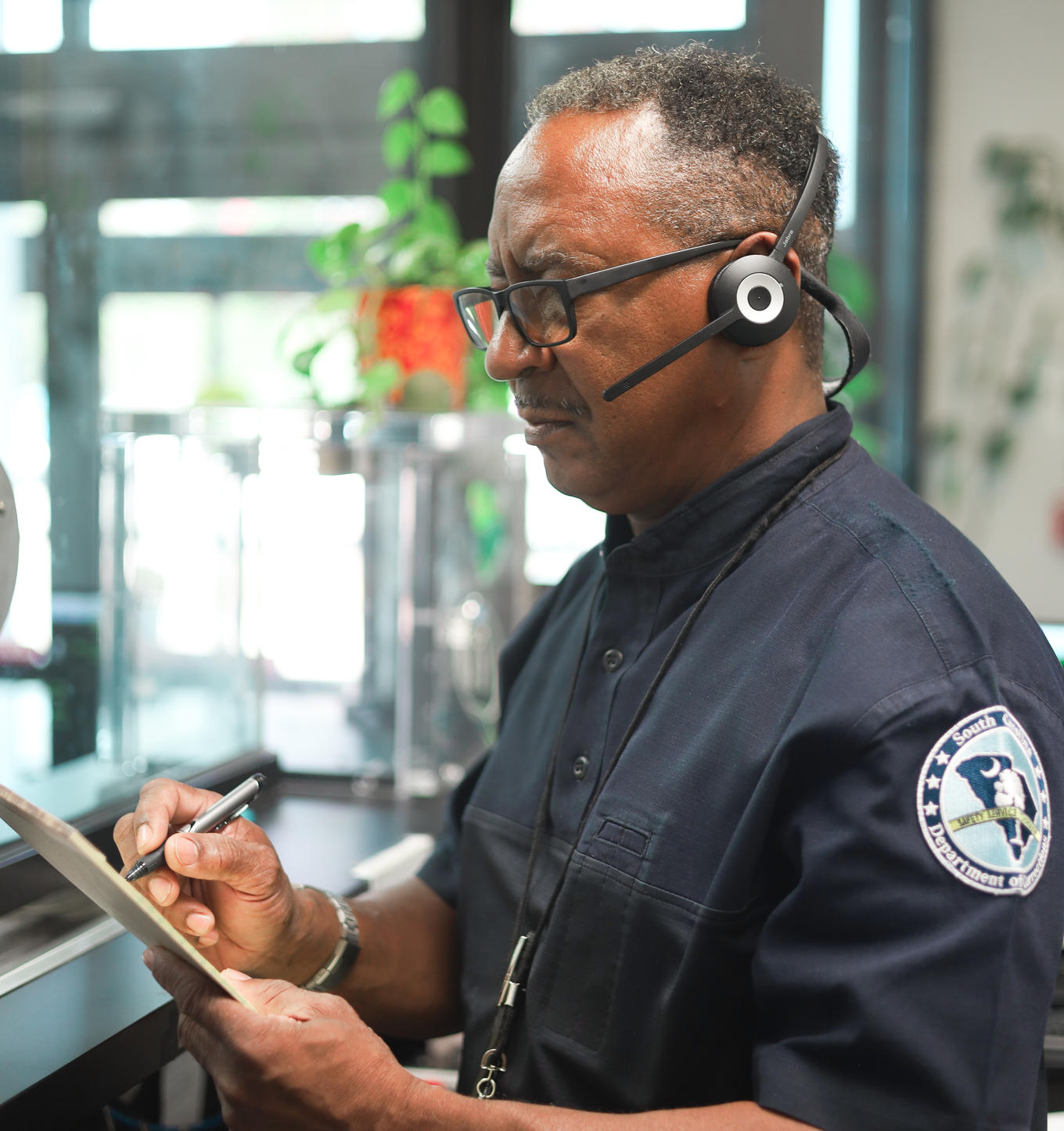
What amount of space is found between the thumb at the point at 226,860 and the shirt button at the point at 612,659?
0.99 feet

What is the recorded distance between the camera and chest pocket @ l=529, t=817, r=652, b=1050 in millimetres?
826

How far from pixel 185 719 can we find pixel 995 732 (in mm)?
1227

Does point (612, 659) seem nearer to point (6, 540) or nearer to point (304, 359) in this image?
point (6, 540)

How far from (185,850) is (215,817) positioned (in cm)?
5

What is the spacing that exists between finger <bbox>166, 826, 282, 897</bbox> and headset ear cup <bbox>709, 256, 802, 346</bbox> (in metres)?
0.53

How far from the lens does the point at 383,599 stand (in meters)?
1.88

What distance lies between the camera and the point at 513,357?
0.94 metres

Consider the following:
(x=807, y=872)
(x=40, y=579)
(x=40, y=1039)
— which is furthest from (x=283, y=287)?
(x=807, y=872)

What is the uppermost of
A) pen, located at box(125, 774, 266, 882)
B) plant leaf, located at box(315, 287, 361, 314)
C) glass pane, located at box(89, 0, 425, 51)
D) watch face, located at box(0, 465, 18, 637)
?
glass pane, located at box(89, 0, 425, 51)

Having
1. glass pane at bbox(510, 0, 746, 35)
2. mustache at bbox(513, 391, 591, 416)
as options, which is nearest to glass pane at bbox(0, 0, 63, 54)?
mustache at bbox(513, 391, 591, 416)

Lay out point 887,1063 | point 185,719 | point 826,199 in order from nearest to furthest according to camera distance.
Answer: point 887,1063
point 826,199
point 185,719

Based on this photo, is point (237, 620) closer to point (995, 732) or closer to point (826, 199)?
point (826, 199)

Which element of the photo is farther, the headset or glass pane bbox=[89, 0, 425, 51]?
glass pane bbox=[89, 0, 425, 51]

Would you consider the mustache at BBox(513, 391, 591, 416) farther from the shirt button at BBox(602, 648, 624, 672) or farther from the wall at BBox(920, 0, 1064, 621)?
the wall at BBox(920, 0, 1064, 621)
